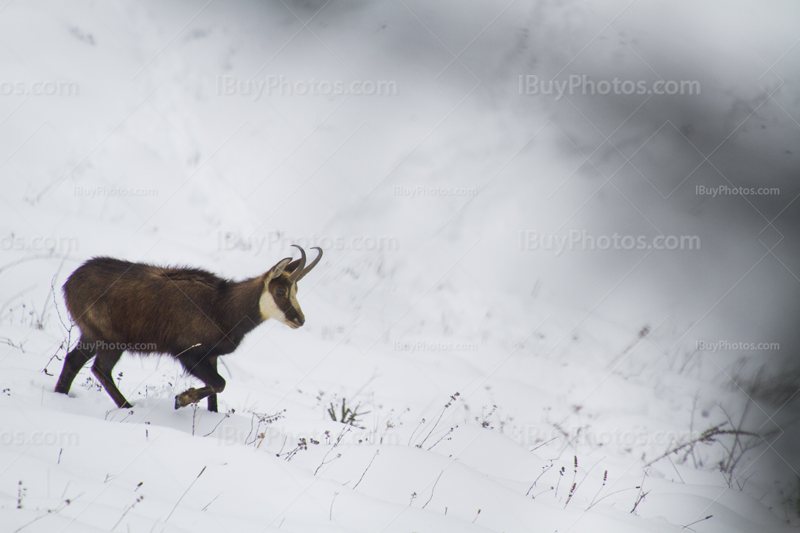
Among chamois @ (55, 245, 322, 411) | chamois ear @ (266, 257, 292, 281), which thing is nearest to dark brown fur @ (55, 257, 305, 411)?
chamois @ (55, 245, 322, 411)

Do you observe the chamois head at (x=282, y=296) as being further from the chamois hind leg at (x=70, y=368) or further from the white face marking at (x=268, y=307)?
the chamois hind leg at (x=70, y=368)

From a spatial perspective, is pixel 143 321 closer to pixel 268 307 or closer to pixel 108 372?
pixel 108 372

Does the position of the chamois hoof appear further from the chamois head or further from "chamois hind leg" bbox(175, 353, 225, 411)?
the chamois head

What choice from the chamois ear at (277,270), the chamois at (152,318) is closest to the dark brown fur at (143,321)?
the chamois at (152,318)

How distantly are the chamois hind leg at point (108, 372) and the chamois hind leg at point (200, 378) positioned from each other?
40 cm

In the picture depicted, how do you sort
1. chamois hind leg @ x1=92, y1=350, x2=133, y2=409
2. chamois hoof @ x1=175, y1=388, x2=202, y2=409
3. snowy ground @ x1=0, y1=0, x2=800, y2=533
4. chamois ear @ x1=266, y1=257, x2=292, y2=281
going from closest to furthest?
1. snowy ground @ x1=0, y1=0, x2=800, y2=533
2. chamois hoof @ x1=175, y1=388, x2=202, y2=409
3. chamois hind leg @ x1=92, y1=350, x2=133, y2=409
4. chamois ear @ x1=266, y1=257, x2=292, y2=281

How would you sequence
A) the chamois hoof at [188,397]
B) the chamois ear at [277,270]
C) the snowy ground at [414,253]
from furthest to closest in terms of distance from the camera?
the chamois ear at [277,270] < the chamois hoof at [188,397] < the snowy ground at [414,253]

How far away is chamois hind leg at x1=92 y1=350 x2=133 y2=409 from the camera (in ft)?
12.4

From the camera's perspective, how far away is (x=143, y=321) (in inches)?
151

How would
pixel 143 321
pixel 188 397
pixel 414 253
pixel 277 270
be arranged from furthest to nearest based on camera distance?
pixel 414 253 → pixel 277 270 → pixel 143 321 → pixel 188 397

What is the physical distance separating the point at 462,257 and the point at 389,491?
7.68 m

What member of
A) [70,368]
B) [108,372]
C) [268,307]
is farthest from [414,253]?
[70,368]

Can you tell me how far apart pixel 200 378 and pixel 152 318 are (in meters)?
0.53

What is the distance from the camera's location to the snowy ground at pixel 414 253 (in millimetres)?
3027
